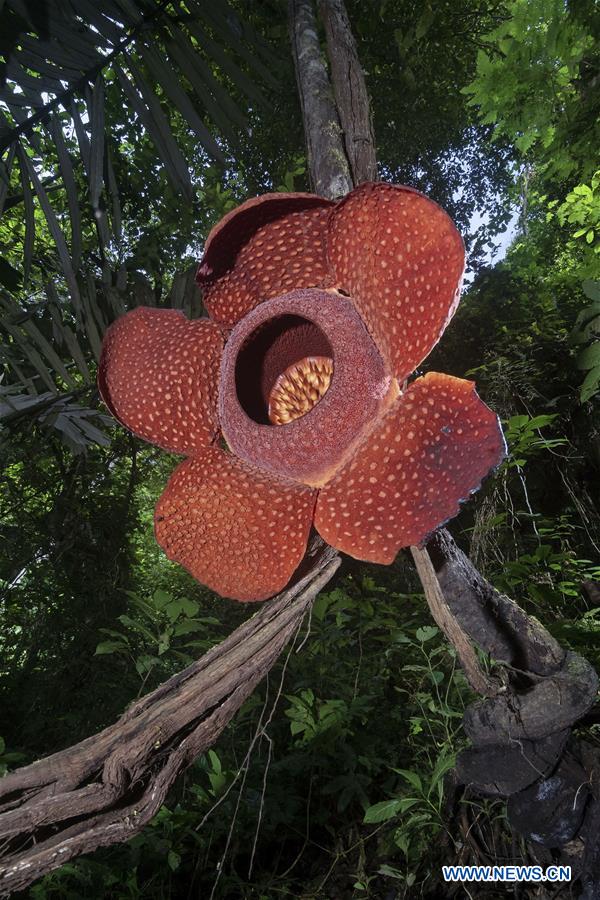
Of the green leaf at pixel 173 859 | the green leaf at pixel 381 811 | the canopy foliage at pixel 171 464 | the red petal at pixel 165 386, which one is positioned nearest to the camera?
the red petal at pixel 165 386

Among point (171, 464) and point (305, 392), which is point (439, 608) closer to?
point (305, 392)

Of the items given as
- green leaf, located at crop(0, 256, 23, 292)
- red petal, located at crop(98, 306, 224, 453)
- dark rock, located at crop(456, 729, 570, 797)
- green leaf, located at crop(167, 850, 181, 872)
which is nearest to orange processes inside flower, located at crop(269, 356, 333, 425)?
red petal, located at crop(98, 306, 224, 453)

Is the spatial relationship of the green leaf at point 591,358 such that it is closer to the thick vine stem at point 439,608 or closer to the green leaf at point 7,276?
the thick vine stem at point 439,608

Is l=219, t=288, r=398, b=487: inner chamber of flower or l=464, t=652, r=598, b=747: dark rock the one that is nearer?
l=219, t=288, r=398, b=487: inner chamber of flower

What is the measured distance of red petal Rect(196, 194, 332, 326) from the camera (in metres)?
0.70

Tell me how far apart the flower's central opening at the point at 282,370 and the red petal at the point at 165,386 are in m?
0.08

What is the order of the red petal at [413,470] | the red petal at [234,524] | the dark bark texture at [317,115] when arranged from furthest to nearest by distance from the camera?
the dark bark texture at [317,115], the red petal at [234,524], the red petal at [413,470]

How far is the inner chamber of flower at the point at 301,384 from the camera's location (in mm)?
623

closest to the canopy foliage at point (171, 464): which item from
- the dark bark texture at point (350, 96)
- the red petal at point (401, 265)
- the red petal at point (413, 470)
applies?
the dark bark texture at point (350, 96)

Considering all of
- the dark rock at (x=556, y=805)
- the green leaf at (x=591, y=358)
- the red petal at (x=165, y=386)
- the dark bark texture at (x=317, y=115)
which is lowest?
the dark rock at (x=556, y=805)

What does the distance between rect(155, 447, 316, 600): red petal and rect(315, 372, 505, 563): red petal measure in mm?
70

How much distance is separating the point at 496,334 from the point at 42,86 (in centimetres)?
431

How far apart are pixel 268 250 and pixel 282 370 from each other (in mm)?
182

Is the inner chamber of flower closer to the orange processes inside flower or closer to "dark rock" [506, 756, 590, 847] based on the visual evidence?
the orange processes inside flower
